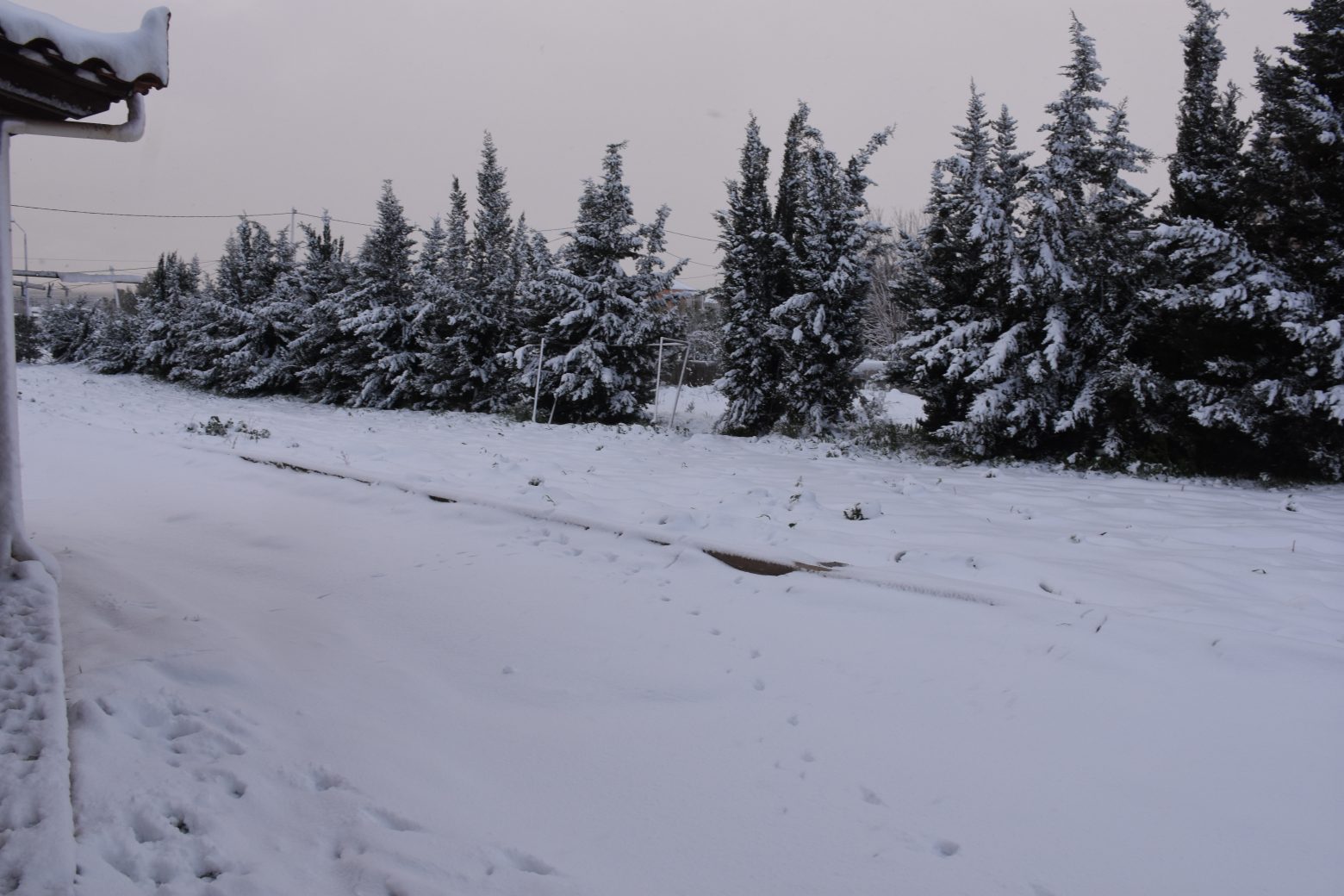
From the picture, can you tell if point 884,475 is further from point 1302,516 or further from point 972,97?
point 972,97

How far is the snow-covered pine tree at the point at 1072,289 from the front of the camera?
10.2 m

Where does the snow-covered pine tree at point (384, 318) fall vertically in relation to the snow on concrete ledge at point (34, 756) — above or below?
above

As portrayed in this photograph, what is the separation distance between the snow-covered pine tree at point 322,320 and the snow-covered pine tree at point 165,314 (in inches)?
275

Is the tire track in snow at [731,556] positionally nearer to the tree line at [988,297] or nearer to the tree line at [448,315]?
the tree line at [988,297]

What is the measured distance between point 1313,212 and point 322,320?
23.4m

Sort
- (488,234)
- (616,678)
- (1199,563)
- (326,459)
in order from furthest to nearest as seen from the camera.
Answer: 1. (488,234)
2. (326,459)
3. (1199,563)
4. (616,678)

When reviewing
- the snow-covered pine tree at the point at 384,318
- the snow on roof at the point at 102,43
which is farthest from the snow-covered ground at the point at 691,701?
the snow-covered pine tree at the point at 384,318

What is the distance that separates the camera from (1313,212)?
7852 mm

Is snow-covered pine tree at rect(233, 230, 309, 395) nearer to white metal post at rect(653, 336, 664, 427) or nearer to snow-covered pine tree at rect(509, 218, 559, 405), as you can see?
snow-covered pine tree at rect(509, 218, 559, 405)

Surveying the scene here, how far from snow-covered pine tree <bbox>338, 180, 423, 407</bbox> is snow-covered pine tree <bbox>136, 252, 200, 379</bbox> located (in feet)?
34.9

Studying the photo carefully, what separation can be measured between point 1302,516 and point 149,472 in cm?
1036

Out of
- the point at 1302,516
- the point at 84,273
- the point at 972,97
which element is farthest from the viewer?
the point at 84,273

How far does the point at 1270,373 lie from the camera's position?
27.2ft

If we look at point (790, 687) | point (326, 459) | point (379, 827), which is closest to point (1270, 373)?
point (790, 687)
